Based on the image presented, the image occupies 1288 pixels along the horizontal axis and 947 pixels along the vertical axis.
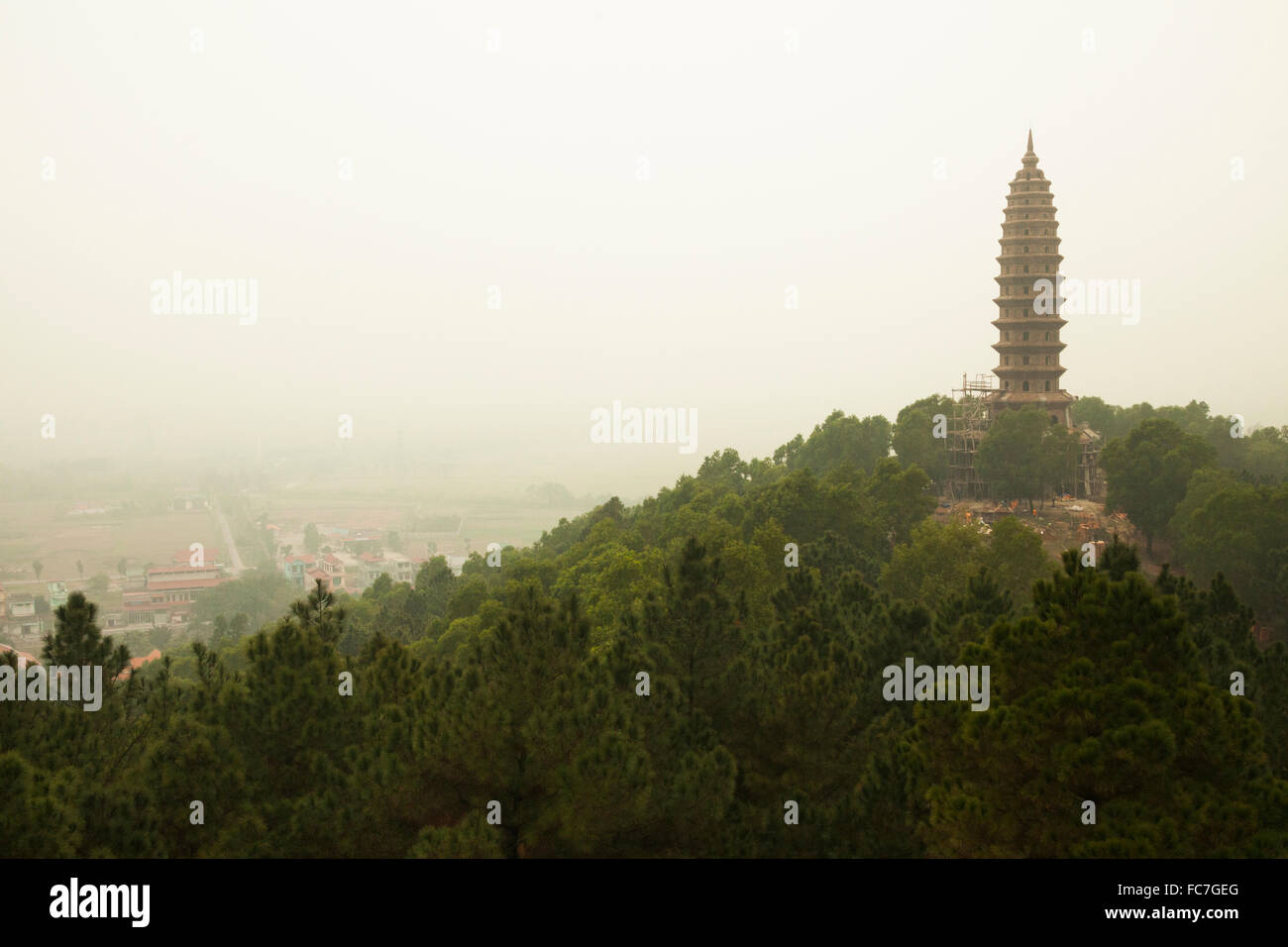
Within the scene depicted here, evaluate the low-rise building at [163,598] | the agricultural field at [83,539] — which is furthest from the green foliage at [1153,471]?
the agricultural field at [83,539]

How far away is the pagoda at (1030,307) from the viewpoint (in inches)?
2549

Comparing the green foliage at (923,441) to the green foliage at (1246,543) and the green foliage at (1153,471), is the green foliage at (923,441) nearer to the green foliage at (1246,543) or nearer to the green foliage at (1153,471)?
the green foliage at (1153,471)

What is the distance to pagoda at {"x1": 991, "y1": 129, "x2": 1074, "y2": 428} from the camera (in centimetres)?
6475

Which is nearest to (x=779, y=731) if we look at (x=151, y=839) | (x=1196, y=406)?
(x=151, y=839)

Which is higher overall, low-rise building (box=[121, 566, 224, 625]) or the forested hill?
the forested hill

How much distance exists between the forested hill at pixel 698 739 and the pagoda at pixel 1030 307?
4035cm

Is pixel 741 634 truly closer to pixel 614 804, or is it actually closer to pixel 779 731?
pixel 779 731

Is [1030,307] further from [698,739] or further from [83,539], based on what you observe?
[83,539]

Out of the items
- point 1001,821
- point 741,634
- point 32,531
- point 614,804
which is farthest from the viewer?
point 32,531

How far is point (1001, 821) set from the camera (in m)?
17.4

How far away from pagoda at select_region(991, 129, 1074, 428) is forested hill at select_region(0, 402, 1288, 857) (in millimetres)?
40348

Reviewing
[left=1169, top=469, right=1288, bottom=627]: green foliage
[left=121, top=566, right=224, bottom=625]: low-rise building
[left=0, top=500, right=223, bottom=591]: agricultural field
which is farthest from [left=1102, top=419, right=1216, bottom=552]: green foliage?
[left=0, top=500, right=223, bottom=591]: agricultural field

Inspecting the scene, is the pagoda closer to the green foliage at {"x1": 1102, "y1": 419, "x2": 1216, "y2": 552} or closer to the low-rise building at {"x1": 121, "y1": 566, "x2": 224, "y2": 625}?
the green foliage at {"x1": 1102, "y1": 419, "x2": 1216, "y2": 552}
